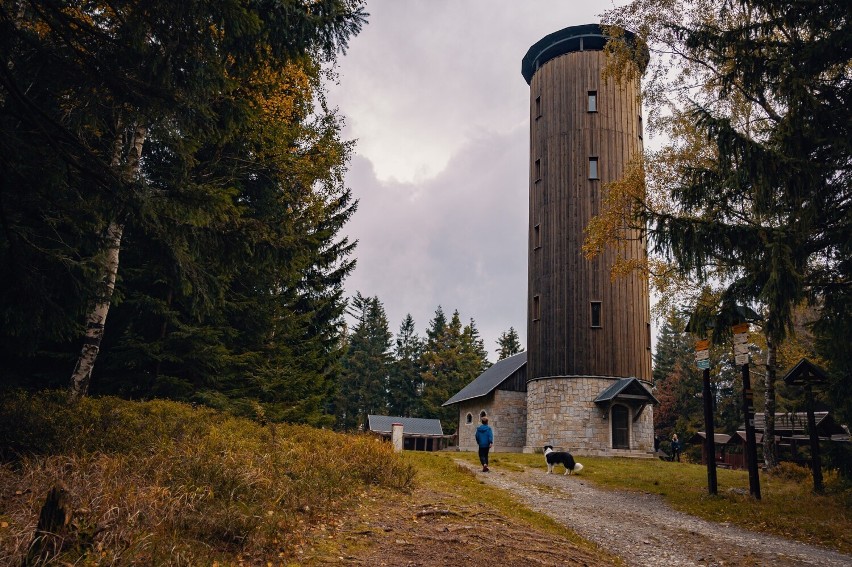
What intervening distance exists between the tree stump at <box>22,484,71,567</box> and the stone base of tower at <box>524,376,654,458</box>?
2338cm

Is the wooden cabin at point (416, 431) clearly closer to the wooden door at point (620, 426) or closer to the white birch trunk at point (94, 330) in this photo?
the wooden door at point (620, 426)

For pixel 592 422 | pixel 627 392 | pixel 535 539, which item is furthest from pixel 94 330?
pixel 627 392

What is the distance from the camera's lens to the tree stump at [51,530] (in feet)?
11.4

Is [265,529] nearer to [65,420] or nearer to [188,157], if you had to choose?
[65,420]

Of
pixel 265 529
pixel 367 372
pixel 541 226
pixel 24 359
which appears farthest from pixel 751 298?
pixel 367 372

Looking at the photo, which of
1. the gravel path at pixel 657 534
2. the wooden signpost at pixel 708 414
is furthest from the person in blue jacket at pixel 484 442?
the wooden signpost at pixel 708 414

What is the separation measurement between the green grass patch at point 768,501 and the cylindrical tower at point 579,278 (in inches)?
330

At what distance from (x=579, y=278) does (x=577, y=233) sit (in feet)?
6.99

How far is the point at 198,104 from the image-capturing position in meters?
6.54

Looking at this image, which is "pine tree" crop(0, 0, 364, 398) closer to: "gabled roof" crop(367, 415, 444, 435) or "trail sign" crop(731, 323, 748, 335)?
"trail sign" crop(731, 323, 748, 335)

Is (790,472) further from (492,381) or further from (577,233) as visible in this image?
(492,381)

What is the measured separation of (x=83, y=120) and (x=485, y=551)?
7089 millimetres

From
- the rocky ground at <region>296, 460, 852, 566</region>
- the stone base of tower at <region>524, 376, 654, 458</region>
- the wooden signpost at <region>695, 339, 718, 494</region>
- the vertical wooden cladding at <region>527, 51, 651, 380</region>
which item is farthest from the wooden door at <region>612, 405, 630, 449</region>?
the rocky ground at <region>296, 460, 852, 566</region>

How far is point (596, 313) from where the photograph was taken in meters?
25.8
